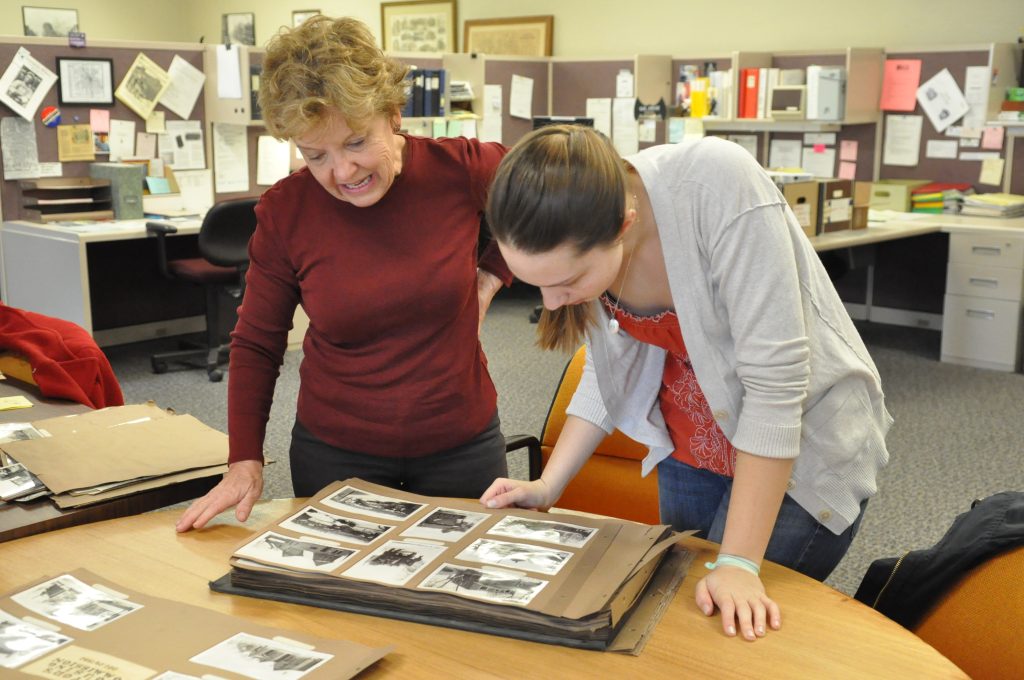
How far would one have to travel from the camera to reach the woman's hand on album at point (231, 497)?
1291 mm

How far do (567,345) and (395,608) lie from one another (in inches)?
15.2

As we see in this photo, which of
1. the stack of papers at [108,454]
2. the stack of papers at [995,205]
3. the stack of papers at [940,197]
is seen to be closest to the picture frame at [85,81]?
the stack of papers at [108,454]

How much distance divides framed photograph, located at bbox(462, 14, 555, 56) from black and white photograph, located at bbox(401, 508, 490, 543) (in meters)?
6.26

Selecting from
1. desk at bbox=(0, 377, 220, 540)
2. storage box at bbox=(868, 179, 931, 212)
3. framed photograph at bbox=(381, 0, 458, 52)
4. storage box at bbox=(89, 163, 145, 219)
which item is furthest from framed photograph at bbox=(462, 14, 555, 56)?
desk at bbox=(0, 377, 220, 540)

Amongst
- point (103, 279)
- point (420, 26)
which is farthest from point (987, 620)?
point (420, 26)

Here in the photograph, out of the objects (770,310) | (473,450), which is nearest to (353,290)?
(473,450)

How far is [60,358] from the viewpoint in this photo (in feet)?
6.50

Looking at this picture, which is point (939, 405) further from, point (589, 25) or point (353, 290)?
point (589, 25)

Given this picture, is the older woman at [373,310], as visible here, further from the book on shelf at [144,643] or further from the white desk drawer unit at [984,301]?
the white desk drawer unit at [984,301]

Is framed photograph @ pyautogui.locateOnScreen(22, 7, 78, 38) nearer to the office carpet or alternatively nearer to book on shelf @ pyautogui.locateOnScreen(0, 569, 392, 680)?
the office carpet

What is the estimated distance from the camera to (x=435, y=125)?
217 inches

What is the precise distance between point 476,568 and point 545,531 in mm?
123

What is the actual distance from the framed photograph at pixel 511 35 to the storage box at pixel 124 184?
3500mm

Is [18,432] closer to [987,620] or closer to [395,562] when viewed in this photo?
[395,562]
